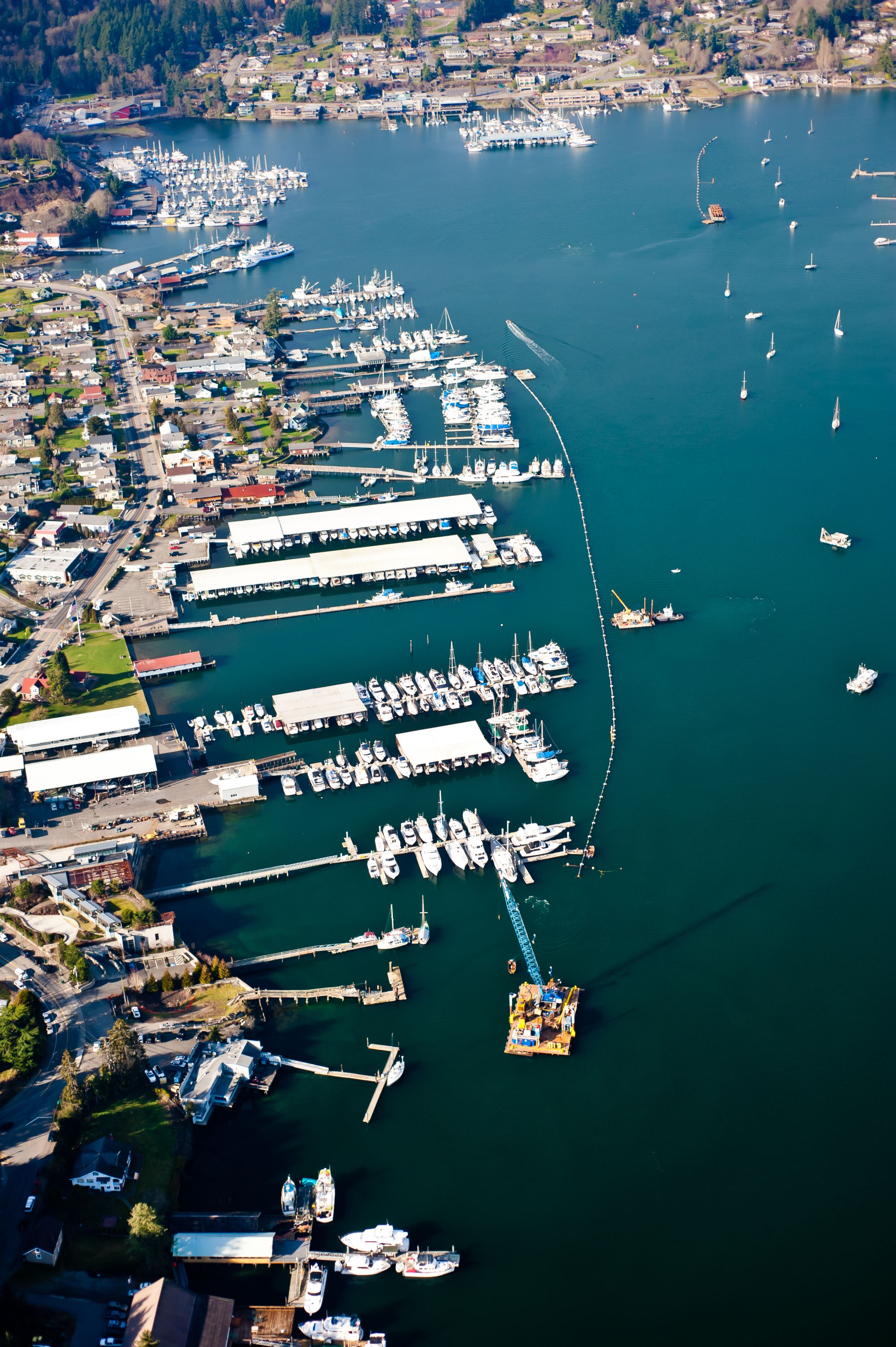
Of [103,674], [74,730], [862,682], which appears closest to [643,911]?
[862,682]

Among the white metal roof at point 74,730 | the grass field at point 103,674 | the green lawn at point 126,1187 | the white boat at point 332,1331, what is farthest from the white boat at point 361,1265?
the grass field at point 103,674

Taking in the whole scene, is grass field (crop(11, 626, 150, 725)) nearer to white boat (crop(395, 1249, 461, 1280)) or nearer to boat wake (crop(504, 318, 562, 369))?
white boat (crop(395, 1249, 461, 1280))

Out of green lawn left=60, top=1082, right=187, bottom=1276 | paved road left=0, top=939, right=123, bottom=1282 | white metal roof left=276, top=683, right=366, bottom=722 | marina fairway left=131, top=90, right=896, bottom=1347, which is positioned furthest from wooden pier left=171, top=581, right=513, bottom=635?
green lawn left=60, top=1082, right=187, bottom=1276

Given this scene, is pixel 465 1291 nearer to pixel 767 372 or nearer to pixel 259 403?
pixel 259 403

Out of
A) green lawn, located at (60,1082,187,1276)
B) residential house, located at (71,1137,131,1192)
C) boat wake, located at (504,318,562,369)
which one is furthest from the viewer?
boat wake, located at (504,318,562,369)

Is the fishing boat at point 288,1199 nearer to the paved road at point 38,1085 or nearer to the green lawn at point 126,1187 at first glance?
the green lawn at point 126,1187

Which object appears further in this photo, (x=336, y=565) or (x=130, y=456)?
(x=130, y=456)

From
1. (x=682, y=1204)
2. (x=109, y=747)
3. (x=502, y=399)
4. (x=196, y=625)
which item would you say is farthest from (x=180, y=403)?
(x=682, y=1204)

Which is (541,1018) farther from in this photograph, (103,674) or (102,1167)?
(103,674)
